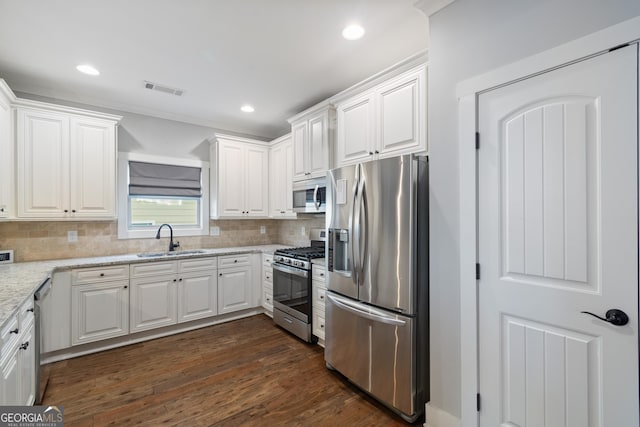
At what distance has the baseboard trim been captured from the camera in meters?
1.81

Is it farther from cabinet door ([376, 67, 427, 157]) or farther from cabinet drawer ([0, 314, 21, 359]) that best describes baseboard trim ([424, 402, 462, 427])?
cabinet drawer ([0, 314, 21, 359])

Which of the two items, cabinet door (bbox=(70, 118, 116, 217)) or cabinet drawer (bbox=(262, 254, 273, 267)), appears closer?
cabinet door (bbox=(70, 118, 116, 217))

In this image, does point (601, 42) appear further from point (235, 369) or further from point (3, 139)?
point (3, 139)

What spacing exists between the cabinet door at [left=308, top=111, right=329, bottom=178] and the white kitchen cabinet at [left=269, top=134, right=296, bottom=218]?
65 cm

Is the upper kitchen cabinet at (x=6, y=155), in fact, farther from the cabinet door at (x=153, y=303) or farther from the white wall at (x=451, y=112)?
the white wall at (x=451, y=112)

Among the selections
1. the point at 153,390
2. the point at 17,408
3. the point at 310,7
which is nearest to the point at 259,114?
the point at 310,7

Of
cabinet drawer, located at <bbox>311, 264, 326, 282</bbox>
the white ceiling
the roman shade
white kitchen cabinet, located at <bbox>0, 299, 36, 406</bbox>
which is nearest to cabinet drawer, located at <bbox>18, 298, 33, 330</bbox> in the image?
white kitchen cabinet, located at <bbox>0, 299, 36, 406</bbox>

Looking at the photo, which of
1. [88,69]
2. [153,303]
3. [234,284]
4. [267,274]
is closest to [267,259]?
[267,274]

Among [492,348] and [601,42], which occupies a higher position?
[601,42]

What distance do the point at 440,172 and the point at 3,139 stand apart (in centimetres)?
369

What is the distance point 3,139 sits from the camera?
2.60 metres

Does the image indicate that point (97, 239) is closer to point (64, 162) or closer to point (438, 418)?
point (64, 162)

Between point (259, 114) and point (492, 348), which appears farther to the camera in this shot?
point (259, 114)

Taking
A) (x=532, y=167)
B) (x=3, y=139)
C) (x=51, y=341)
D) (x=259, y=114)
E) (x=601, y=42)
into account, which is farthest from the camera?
(x=259, y=114)
